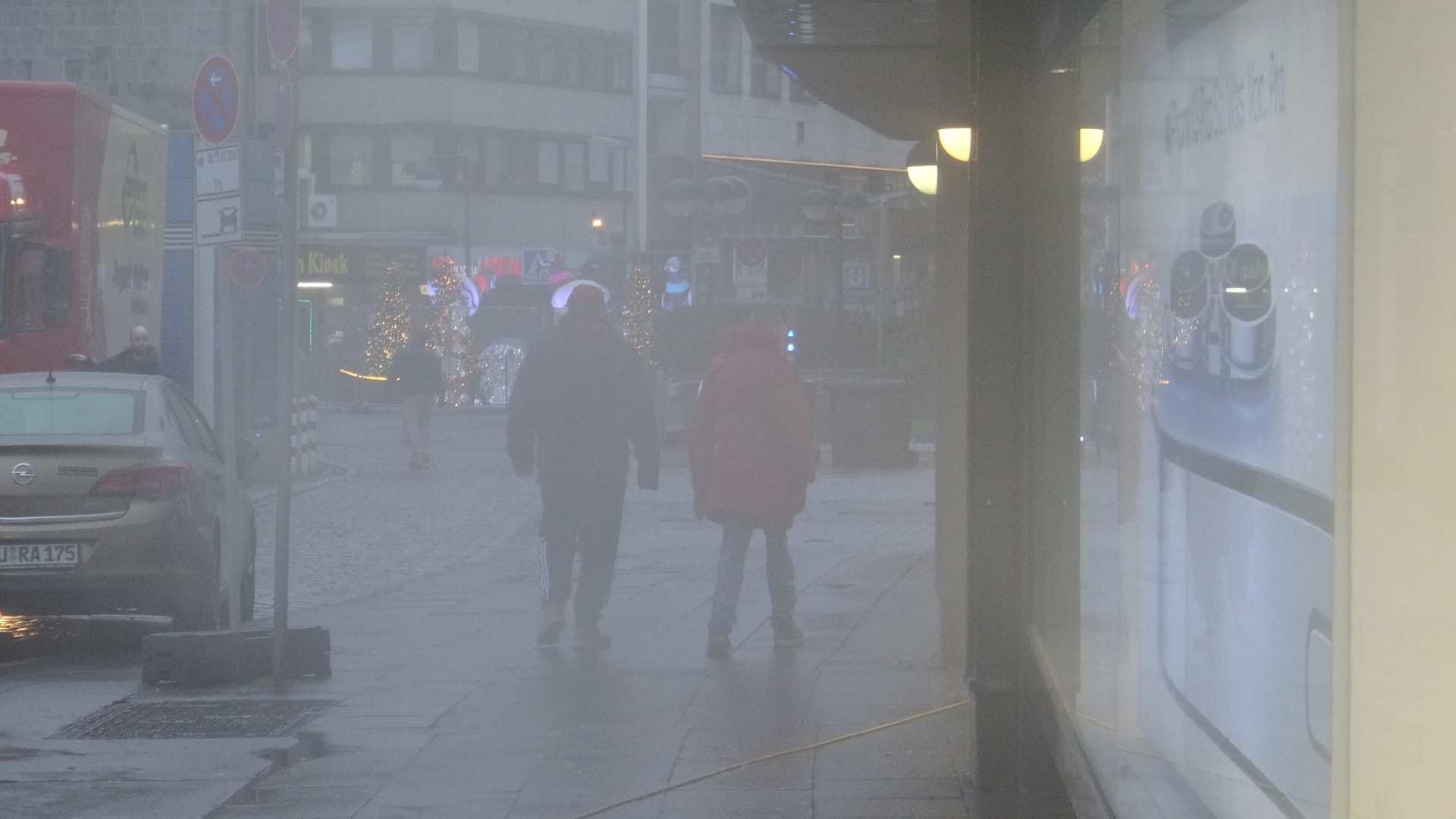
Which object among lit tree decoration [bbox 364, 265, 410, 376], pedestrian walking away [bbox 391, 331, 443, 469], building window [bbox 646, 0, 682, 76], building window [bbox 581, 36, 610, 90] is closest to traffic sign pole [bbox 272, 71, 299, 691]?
pedestrian walking away [bbox 391, 331, 443, 469]

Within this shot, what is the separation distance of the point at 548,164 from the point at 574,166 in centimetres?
99

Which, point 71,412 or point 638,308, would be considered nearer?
point 71,412

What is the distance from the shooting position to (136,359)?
17.8m

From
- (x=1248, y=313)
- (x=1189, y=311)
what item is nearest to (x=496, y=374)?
(x=1189, y=311)

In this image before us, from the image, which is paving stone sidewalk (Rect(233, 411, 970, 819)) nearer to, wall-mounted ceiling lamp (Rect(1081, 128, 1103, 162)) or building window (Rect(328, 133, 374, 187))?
wall-mounted ceiling lamp (Rect(1081, 128, 1103, 162))

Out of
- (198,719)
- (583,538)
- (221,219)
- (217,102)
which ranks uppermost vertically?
(217,102)

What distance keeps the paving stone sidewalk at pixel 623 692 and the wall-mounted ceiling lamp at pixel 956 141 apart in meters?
2.37

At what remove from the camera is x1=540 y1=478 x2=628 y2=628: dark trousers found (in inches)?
409

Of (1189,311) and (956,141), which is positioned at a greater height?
(956,141)

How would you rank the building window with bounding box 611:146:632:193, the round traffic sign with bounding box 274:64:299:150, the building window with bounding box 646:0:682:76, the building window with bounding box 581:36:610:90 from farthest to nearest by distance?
the building window with bounding box 646:0:682:76
the building window with bounding box 611:146:632:193
the building window with bounding box 581:36:610:90
the round traffic sign with bounding box 274:64:299:150

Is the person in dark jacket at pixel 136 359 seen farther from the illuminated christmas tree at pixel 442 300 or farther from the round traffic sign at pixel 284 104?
the illuminated christmas tree at pixel 442 300

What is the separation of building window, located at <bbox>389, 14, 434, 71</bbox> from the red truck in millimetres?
41592

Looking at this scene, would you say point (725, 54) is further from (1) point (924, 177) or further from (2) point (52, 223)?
(1) point (924, 177)

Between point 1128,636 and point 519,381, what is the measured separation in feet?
20.1
